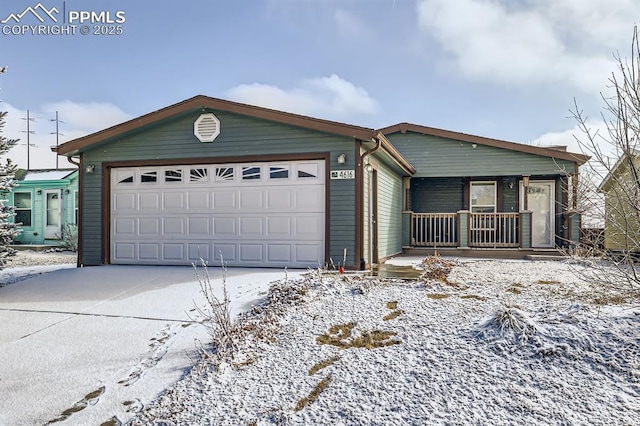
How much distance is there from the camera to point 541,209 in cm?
1227

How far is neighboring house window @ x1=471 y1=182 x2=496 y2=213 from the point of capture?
12.5 metres

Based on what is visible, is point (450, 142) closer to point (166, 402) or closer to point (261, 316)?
point (261, 316)

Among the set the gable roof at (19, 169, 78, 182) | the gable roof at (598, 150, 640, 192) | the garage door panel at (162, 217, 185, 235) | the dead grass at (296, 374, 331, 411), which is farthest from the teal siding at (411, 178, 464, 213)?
the gable roof at (19, 169, 78, 182)

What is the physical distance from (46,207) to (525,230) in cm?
1776

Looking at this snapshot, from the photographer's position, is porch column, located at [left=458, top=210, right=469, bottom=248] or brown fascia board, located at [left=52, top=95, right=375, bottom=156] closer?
brown fascia board, located at [left=52, top=95, right=375, bottom=156]

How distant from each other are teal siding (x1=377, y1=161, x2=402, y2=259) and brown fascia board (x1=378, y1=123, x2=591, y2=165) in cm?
159

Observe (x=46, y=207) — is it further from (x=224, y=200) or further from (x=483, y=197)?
(x=483, y=197)

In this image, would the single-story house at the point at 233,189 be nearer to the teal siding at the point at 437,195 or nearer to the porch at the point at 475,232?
the porch at the point at 475,232

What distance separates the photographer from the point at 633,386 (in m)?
2.64

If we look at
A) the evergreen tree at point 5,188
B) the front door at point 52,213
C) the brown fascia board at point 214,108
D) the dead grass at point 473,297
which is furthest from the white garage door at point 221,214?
the front door at point 52,213

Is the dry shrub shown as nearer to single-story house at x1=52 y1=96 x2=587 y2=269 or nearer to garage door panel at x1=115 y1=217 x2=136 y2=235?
single-story house at x1=52 y1=96 x2=587 y2=269

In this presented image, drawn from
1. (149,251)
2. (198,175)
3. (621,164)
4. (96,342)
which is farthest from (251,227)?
(621,164)

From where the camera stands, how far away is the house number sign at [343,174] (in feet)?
23.5

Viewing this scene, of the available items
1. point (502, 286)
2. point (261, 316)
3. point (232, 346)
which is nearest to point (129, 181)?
point (261, 316)
